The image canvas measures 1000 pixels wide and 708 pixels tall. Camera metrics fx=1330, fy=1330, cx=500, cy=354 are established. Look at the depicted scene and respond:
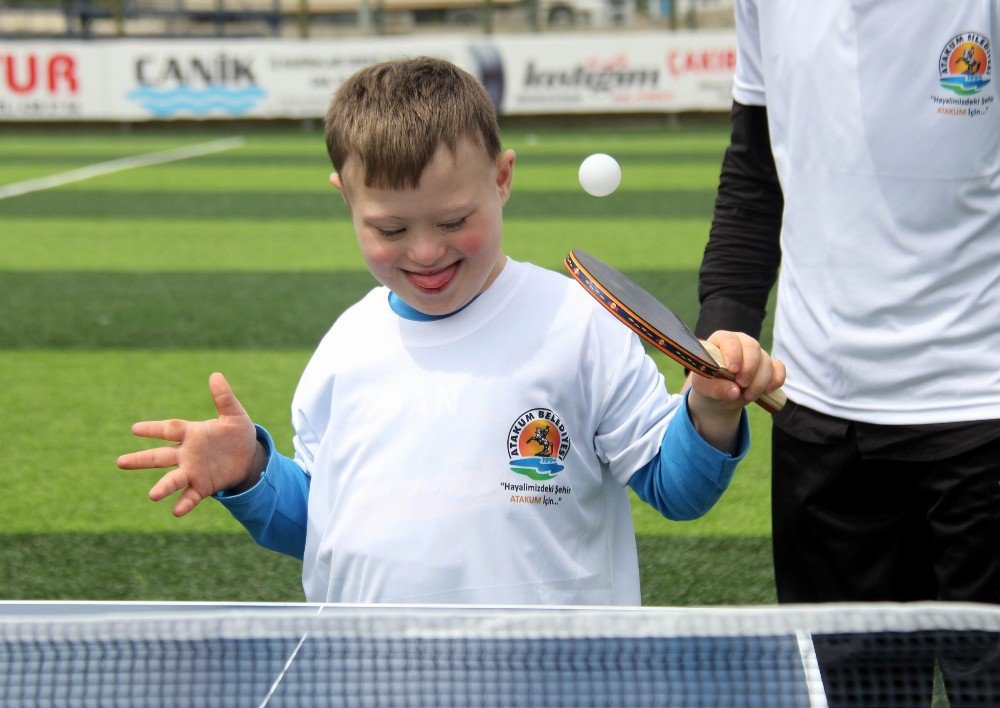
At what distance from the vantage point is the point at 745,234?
2.34m

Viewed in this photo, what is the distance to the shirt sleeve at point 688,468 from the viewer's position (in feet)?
6.09

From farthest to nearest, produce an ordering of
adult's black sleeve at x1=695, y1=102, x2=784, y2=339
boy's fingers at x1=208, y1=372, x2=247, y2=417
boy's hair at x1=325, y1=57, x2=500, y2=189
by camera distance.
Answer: adult's black sleeve at x1=695, y1=102, x2=784, y2=339
boy's fingers at x1=208, y1=372, x2=247, y2=417
boy's hair at x1=325, y1=57, x2=500, y2=189

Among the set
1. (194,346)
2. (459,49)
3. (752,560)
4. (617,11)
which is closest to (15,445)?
(194,346)

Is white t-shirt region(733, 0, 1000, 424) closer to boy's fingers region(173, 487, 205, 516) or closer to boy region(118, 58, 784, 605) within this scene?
boy region(118, 58, 784, 605)

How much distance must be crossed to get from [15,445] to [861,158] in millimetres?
4517

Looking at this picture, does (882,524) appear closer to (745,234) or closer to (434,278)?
(745,234)

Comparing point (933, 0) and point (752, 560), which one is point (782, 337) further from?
point (752, 560)

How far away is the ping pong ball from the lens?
2.06 m

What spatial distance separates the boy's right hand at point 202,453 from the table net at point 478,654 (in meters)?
0.44

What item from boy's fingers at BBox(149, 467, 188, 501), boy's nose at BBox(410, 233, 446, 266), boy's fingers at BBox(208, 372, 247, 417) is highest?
boy's nose at BBox(410, 233, 446, 266)

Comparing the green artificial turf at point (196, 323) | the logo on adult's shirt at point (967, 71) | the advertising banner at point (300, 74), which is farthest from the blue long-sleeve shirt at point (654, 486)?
the advertising banner at point (300, 74)

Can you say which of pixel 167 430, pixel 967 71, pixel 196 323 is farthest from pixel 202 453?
pixel 196 323

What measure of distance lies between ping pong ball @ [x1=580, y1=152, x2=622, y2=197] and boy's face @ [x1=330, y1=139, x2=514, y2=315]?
18cm

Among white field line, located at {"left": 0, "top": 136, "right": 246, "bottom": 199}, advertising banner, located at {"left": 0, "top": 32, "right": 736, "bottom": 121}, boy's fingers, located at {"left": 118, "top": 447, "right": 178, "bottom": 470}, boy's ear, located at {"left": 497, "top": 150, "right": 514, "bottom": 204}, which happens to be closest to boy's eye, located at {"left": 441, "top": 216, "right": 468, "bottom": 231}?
boy's ear, located at {"left": 497, "top": 150, "right": 514, "bottom": 204}
